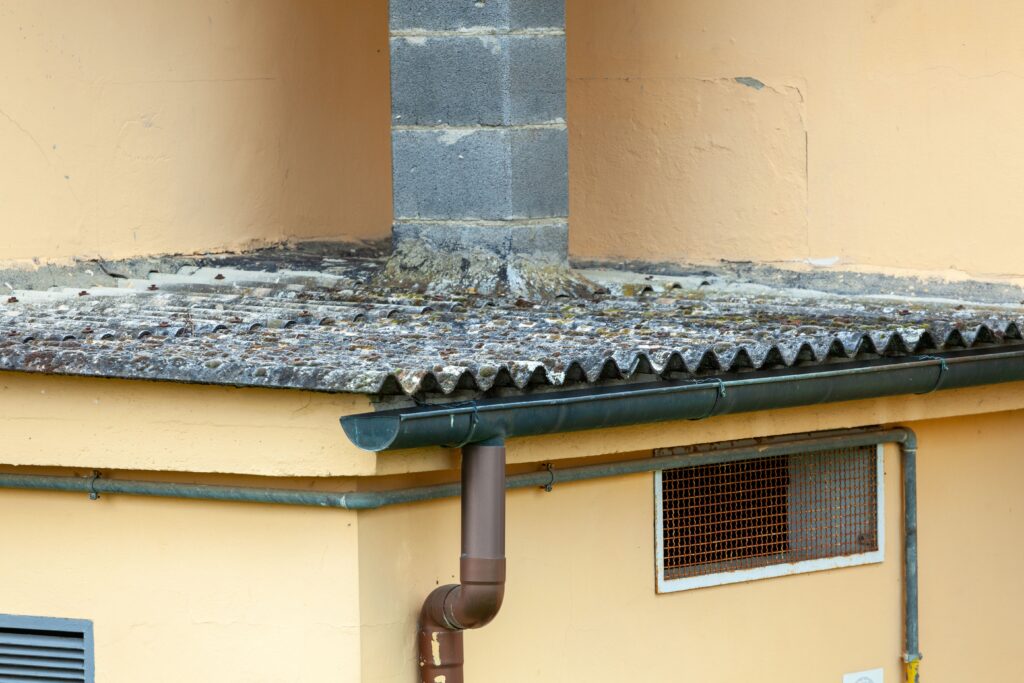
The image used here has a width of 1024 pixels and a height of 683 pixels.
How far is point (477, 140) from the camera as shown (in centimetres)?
752

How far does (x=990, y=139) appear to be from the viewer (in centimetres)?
751

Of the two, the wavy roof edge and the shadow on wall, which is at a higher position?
the shadow on wall

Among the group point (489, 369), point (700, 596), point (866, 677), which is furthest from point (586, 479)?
point (866, 677)

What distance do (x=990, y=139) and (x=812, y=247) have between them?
3.24ft

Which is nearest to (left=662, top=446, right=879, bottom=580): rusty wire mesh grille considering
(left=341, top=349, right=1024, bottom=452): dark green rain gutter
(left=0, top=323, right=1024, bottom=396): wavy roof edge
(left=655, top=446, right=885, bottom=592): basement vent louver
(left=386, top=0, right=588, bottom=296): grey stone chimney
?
(left=655, top=446, right=885, bottom=592): basement vent louver

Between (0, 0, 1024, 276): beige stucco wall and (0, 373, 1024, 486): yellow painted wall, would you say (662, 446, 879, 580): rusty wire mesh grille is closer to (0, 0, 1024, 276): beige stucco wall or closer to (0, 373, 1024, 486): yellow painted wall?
(0, 373, 1024, 486): yellow painted wall

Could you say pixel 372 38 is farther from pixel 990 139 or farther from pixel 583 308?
pixel 990 139

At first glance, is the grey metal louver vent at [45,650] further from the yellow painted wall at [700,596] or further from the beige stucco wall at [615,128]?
the beige stucco wall at [615,128]

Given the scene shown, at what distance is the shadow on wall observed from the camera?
23.9 feet

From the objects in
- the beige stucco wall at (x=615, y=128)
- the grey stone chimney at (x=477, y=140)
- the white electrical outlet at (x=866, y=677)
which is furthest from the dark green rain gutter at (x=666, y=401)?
the grey stone chimney at (x=477, y=140)

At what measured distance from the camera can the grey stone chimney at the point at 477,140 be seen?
7.47 metres

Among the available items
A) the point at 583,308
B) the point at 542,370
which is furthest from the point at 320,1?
the point at 542,370

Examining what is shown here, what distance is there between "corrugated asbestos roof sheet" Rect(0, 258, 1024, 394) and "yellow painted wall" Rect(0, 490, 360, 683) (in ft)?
1.85

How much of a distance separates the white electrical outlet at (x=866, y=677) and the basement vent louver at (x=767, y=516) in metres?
0.46
